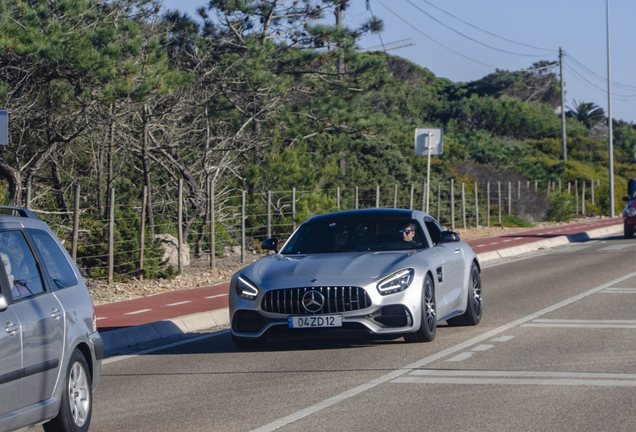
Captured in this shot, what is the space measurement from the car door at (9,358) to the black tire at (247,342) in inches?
170

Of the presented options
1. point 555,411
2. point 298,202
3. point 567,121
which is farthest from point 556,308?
point 567,121

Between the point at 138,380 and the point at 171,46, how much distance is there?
17776 millimetres

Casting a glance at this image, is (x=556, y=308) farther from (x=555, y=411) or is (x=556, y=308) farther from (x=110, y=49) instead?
(x=110, y=49)

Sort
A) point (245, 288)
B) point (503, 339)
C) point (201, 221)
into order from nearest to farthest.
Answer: point (245, 288)
point (503, 339)
point (201, 221)

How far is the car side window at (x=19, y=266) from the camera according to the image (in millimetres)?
5352

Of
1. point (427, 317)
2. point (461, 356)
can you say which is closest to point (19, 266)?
point (461, 356)

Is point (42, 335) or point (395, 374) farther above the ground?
point (42, 335)

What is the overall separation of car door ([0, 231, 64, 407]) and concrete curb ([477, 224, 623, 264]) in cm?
1701

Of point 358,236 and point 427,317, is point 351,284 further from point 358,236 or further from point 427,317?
point 358,236

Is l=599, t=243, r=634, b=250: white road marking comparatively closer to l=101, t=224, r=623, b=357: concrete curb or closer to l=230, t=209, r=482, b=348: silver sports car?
l=101, t=224, r=623, b=357: concrete curb

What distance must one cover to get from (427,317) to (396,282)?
60 cm

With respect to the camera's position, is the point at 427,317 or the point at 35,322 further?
the point at 427,317

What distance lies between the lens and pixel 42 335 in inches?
209

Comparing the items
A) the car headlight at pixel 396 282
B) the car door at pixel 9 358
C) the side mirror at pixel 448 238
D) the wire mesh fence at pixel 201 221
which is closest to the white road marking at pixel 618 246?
the wire mesh fence at pixel 201 221
